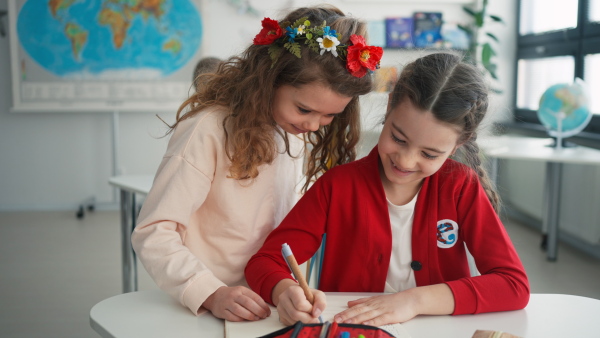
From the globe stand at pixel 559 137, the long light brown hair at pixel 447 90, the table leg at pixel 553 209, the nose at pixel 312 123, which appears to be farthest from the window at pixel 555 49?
the nose at pixel 312 123

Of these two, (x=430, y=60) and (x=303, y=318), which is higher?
(x=430, y=60)

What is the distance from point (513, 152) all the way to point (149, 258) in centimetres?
272

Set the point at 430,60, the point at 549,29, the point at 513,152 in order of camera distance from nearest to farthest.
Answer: the point at 430,60
the point at 513,152
the point at 549,29

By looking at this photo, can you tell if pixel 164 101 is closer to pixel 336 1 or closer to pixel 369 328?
pixel 336 1

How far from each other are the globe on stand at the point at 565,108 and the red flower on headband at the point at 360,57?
260cm

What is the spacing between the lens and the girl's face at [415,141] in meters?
1.17

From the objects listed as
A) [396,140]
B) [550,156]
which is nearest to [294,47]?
[396,140]

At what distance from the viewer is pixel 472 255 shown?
1235mm

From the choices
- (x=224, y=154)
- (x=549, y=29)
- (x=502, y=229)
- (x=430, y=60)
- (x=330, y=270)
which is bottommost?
(x=330, y=270)

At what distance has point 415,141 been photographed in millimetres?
1169

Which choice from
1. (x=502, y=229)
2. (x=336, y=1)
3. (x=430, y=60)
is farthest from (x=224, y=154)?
(x=336, y=1)

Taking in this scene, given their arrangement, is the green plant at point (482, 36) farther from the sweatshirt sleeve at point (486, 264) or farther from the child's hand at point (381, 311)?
the child's hand at point (381, 311)

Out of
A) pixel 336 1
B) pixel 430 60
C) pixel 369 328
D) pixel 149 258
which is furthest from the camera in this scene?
pixel 336 1

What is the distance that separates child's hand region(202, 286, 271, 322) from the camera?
101 centimetres
